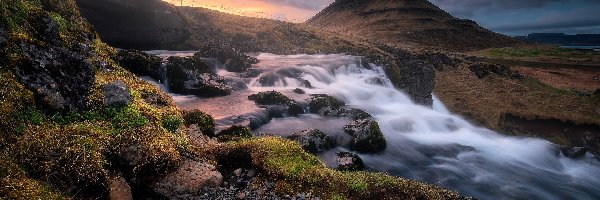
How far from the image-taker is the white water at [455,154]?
70.2 ft

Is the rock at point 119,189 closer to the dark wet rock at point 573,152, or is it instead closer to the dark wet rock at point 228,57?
the dark wet rock at point 228,57

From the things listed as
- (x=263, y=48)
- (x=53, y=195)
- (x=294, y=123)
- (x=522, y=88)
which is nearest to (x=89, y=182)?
(x=53, y=195)

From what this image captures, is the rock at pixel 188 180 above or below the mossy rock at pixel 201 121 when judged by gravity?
below

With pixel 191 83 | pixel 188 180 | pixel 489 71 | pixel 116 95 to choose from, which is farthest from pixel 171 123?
pixel 489 71

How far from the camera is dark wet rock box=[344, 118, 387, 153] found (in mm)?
21344

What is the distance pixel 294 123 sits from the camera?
24203 mm

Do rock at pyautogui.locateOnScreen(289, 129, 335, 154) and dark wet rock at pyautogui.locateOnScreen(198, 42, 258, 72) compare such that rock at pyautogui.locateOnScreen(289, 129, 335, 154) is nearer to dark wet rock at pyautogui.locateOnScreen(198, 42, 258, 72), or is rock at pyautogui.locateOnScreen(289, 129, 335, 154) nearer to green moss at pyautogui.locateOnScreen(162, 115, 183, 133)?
green moss at pyautogui.locateOnScreen(162, 115, 183, 133)

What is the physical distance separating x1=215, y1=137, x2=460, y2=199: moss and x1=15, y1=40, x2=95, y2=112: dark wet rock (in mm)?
4708

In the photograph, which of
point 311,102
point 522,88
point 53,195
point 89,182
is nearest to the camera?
point 53,195

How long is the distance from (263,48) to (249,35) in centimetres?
426

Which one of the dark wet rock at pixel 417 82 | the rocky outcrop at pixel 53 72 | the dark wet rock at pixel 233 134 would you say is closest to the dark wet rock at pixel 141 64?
the dark wet rock at pixel 233 134

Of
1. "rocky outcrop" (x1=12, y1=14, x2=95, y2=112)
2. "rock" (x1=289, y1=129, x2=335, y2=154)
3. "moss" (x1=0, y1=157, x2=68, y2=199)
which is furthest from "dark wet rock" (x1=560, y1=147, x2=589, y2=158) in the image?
"moss" (x1=0, y1=157, x2=68, y2=199)

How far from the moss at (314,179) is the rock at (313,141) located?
4.69m

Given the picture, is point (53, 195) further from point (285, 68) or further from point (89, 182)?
point (285, 68)
